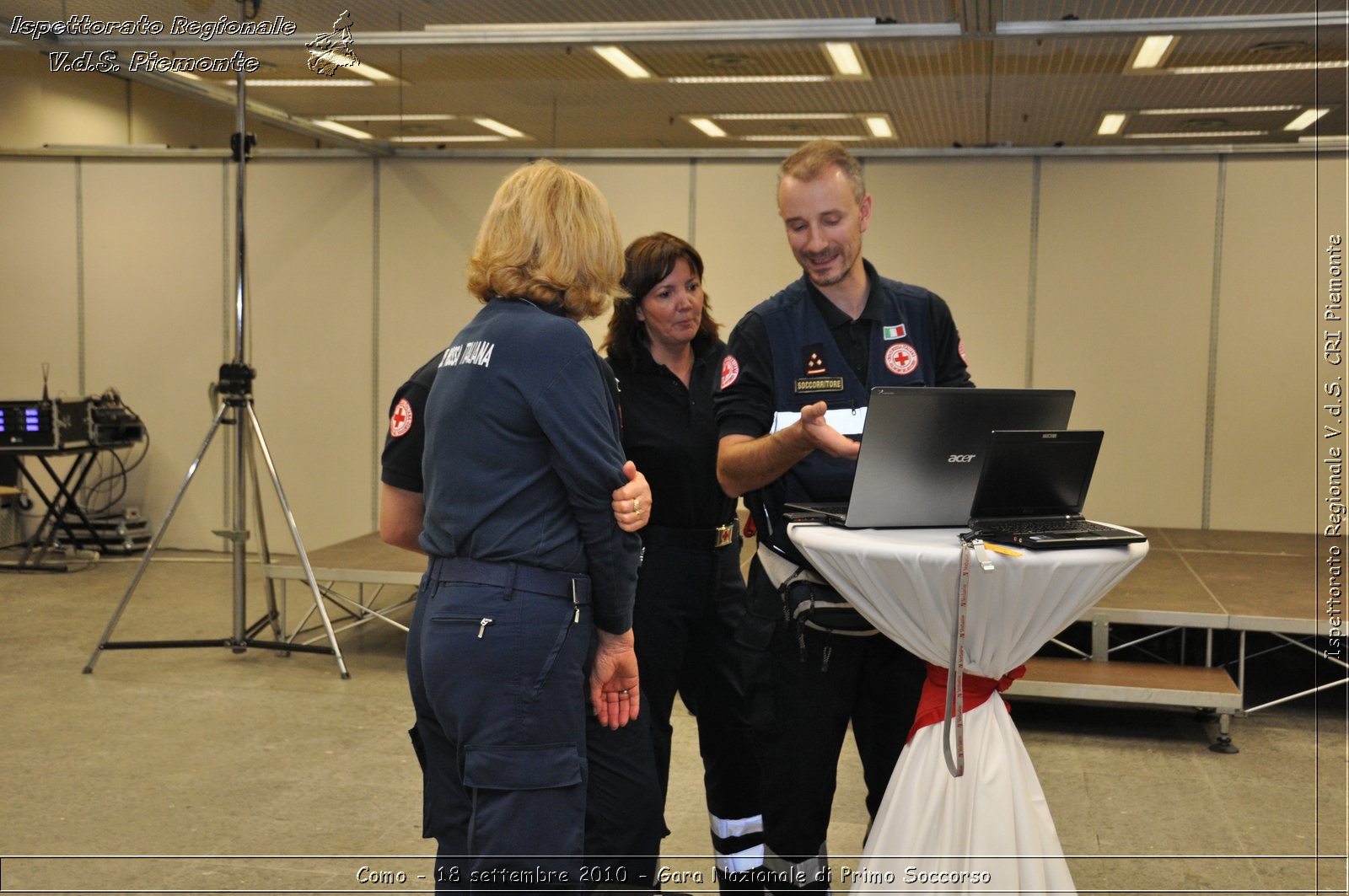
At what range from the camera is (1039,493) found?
202cm

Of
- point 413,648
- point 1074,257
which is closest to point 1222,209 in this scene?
point 1074,257

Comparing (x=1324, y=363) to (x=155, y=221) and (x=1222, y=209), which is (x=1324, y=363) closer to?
(x=1222, y=209)

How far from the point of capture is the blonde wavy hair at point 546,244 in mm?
1830

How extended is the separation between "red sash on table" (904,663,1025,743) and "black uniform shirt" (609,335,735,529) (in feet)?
2.53

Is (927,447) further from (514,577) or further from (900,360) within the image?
(514,577)

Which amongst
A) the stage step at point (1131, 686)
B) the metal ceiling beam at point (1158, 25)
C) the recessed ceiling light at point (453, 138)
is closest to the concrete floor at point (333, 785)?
the stage step at point (1131, 686)

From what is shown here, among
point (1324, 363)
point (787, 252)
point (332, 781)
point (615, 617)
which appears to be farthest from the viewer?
point (787, 252)

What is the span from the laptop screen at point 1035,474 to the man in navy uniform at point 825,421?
0.34 m

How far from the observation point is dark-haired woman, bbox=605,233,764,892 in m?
2.63

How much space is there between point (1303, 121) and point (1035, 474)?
875 centimetres

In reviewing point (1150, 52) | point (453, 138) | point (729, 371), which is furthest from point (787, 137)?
point (729, 371)

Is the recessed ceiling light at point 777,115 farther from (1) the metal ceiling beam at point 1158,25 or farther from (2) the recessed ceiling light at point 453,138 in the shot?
Answer: (1) the metal ceiling beam at point 1158,25

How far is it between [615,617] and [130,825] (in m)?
2.07

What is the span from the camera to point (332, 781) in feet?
11.7
